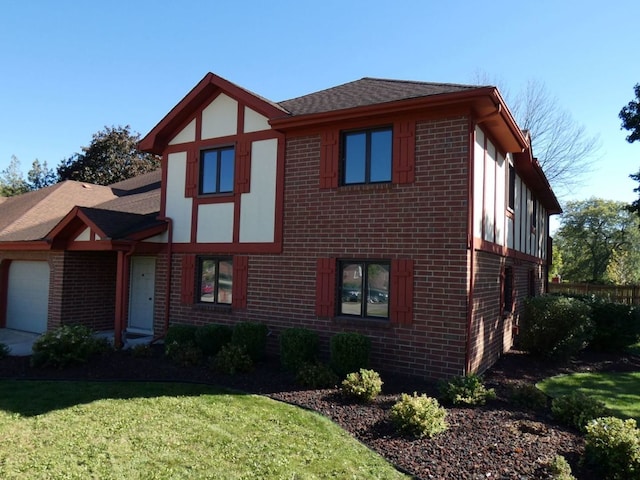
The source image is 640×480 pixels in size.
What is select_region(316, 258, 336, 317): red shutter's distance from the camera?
8820 mm

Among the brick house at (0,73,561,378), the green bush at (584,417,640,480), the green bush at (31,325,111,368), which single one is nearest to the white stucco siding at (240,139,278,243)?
the brick house at (0,73,561,378)

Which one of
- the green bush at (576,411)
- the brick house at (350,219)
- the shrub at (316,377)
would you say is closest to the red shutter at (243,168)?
the brick house at (350,219)

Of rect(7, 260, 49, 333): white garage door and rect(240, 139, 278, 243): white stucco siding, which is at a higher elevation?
rect(240, 139, 278, 243): white stucco siding

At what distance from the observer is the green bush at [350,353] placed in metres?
7.61

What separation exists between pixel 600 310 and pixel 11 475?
44.7 ft

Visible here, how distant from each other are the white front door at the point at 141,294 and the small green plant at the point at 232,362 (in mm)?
5054

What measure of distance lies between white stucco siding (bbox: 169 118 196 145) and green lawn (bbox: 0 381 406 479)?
651 centimetres

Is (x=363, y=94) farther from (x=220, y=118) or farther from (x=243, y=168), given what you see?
(x=220, y=118)

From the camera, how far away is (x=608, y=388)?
847 centimetres

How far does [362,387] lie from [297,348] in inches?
71.4

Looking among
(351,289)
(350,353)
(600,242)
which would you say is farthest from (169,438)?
(600,242)

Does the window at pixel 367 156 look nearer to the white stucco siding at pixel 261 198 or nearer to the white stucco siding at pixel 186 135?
the white stucco siding at pixel 261 198

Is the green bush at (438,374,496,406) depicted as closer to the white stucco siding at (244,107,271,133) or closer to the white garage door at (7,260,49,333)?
the white stucco siding at (244,107,271,133)

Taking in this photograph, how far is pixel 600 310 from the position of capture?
41.0 ft
